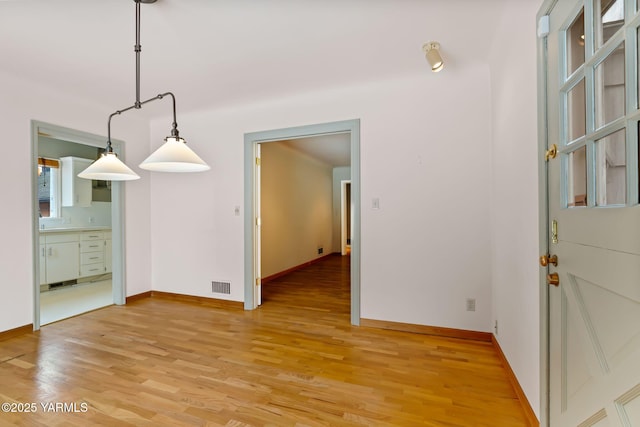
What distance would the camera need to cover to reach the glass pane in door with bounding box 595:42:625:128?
35.8 inches

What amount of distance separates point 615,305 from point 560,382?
22.5 inches

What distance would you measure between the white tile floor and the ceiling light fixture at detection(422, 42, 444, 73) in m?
4.69

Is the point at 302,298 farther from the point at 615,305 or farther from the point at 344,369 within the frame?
the point at 615,305

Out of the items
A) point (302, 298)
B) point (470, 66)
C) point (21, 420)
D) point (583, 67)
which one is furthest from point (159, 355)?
point (470, 66)

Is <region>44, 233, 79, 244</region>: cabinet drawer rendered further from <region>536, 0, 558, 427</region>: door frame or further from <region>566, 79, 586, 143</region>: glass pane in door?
<region>566, 79, 586, 143</region>: glass pane in door

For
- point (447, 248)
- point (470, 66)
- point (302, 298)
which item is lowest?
point (302, 298)

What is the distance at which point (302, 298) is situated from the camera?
161 inches

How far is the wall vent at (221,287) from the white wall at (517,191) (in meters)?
3.00

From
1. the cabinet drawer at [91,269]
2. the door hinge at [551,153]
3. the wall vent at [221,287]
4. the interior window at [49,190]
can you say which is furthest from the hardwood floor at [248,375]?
the interior window at [49,190]

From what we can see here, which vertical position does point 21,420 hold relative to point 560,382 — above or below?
below

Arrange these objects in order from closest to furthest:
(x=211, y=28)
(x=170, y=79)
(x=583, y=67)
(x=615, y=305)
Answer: (x=615, y=305) < (x=583, y=67) < (x=211, y=28) < (x=170, y=79)

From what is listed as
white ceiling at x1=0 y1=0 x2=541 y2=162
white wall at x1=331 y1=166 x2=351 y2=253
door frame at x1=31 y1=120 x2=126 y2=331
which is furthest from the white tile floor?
white wall at x1=331 y1=166 x2=351 y2=253

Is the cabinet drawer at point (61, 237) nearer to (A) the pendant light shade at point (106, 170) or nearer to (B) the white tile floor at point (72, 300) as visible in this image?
(B) the white tile floor at point (72, 300)

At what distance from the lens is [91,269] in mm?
5000
